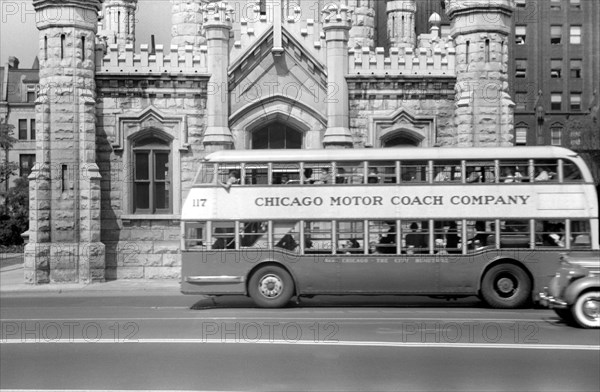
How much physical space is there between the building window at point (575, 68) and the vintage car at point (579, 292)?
56.7 metres

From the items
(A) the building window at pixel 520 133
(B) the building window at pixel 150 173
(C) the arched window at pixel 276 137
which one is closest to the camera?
(B) the building window at pixel 150 173

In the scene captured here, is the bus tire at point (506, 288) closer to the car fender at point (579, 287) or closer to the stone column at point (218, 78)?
the car fender at point (579, 287)

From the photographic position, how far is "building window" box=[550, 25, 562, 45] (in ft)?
217

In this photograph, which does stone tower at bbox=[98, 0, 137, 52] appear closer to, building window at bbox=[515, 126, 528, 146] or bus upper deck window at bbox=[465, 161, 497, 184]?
bus upper deck window at bbox=[465, 161, 497, 184]

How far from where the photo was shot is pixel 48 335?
1217cm

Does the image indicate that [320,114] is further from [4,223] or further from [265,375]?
[4,223]

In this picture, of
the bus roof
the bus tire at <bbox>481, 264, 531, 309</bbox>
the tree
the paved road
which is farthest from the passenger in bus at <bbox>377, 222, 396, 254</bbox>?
the tree

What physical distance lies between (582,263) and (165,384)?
27.3 feet

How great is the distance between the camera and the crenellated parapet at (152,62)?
22203mm

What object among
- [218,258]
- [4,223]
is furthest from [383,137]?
[4,223]

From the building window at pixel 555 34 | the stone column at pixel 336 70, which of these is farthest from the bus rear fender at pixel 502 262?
the building window at pixel 555 34

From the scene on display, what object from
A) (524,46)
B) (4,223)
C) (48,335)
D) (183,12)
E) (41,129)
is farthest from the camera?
(524,46)

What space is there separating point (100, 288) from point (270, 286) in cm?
644

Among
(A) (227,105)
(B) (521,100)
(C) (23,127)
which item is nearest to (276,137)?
(A) (227,105)
